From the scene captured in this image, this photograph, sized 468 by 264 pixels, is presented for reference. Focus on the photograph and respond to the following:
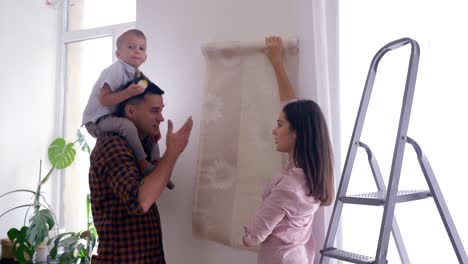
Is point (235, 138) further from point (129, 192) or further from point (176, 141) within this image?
point (129, 192)

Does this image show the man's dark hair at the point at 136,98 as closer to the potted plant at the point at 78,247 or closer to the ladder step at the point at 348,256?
the ladder step at the point at 348,256

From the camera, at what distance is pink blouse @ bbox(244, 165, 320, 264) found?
4.76 ft

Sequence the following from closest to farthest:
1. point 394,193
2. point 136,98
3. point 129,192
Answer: point 394,193 → point 129,192 → point 136,98

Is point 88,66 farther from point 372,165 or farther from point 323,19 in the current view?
point 372,165

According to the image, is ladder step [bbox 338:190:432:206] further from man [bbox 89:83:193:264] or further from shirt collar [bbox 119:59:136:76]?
shirt collar [bbox 119:59:136:76]

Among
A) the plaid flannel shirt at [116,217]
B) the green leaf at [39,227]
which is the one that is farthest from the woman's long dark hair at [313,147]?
the green leaf at [39,227]

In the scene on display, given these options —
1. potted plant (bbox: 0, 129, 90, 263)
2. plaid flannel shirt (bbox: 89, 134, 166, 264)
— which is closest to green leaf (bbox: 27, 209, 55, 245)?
potted plant (bbox: 0, 129, 90, 263)

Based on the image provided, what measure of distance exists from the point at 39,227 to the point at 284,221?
80.3 inches

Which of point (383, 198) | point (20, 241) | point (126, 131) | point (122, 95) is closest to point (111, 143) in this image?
point (126, 131)

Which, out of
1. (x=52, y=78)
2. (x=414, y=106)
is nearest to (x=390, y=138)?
(x=414, y=106)

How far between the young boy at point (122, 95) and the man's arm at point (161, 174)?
0.50ft

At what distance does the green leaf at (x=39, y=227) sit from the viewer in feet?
9.45

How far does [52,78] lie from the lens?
3.69m

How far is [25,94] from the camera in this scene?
137 inches
